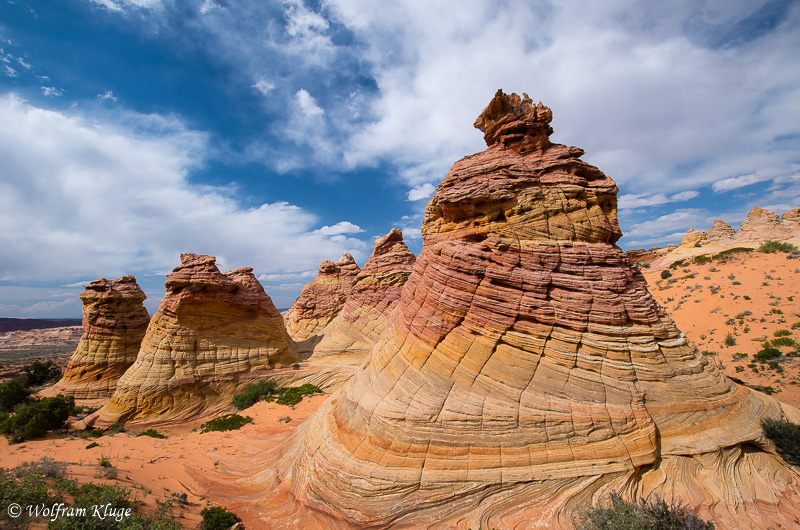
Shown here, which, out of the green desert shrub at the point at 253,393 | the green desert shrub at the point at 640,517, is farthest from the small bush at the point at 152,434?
the green desert shrub at the point at 640,517

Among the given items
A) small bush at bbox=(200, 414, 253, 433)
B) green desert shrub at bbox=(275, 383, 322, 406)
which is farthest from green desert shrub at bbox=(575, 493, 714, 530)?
green desert shrub at bbox=(275, 383, 322, 406)

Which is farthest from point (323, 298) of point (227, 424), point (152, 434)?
point (152, 434)

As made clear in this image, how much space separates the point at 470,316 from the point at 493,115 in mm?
7727

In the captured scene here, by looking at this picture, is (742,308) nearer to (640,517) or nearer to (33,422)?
(640,517)

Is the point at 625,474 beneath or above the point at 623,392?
beneath

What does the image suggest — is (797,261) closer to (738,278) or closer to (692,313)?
(738,278)

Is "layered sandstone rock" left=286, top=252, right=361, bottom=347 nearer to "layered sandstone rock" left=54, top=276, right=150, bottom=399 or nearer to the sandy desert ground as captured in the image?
"layered sandstone rock" left=54, top=276, right=150, bottom=399

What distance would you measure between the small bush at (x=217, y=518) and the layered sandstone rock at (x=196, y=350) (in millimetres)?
12769

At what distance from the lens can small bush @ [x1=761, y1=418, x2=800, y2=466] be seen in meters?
7.81

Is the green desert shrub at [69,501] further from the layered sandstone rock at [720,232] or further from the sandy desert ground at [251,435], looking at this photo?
the layered sandstone rock at [720,232]

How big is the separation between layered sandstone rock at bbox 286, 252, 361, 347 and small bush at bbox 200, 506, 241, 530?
2875 cm

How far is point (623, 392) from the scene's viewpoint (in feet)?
26.1

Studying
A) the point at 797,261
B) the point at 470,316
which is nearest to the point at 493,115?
the point at 470,316

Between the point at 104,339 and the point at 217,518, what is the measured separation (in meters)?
25.1
